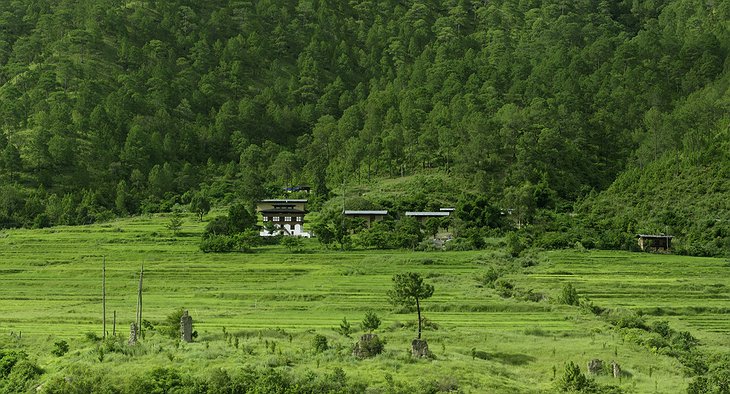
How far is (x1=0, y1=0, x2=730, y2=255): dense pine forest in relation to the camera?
313ft

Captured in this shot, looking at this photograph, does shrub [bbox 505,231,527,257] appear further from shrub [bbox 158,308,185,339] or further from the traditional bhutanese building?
shrub [bbox 158,308,185,339]

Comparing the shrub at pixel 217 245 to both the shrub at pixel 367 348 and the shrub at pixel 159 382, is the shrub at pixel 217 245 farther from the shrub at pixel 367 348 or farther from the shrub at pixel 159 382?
the shrub at pixel 159 382

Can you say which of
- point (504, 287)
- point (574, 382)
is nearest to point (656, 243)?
point (504, 287)

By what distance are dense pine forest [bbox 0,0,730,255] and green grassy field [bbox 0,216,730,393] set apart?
45.6 feet

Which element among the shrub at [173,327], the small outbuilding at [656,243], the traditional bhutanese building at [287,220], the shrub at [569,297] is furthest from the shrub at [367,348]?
the traditional bhutanese building at [287,220]

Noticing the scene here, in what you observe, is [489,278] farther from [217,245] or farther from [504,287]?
[217,245]

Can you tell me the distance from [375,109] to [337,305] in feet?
264

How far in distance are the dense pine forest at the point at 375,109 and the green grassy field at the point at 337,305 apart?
45.6ft

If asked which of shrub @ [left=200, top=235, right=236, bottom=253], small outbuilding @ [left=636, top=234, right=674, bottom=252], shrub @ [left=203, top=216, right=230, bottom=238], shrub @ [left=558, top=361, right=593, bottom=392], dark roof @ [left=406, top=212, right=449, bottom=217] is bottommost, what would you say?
shrub @ [left=558, top=361, right=593, bottom=392]

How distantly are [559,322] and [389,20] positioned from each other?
6349 inches

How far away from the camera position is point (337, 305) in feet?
177

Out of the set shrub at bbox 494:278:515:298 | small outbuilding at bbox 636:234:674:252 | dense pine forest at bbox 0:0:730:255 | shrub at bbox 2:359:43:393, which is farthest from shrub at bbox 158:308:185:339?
small outbuilding at bbox 636:234:674:252

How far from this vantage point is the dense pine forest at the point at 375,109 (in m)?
95.5

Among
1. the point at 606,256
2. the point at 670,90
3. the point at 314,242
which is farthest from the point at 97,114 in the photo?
the point at 670,90
